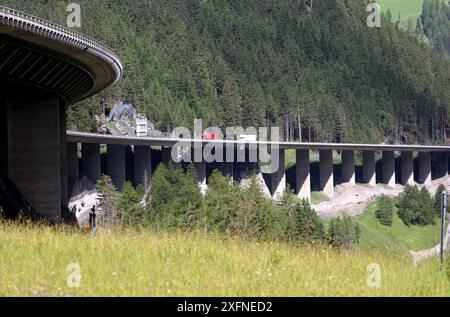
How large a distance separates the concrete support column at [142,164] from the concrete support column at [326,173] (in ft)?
118

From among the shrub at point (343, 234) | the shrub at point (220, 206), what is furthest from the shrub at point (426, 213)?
the shrub at point (220, 206)

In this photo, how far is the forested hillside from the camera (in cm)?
13775

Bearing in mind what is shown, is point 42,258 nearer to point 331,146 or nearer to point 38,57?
point 38,57

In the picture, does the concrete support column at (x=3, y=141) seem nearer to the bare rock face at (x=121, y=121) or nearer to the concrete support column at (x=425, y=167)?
the bare rock face at (x=121, y=121)

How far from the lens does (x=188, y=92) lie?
145000 mm

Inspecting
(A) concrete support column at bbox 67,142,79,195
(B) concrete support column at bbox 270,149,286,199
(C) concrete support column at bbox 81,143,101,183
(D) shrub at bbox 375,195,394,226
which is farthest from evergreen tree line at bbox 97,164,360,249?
(B) concrete support column at bbox 270,149,286,199

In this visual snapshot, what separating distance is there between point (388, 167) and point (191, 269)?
138 m

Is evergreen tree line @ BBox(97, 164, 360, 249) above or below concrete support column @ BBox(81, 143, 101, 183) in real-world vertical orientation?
below

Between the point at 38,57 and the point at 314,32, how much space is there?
161 meters

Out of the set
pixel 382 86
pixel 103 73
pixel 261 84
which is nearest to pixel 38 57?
pixel 103 73

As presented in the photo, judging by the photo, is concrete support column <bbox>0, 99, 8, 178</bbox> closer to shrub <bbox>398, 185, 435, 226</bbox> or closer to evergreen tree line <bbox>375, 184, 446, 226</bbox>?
Result: evergreen tree line <bbox>375, 184, 446, 226</bbox>

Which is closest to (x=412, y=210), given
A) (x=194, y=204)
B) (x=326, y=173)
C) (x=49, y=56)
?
(x=326, y=173)

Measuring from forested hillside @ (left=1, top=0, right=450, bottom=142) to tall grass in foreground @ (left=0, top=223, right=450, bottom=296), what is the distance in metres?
92.1

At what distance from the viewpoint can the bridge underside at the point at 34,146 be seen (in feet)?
160
